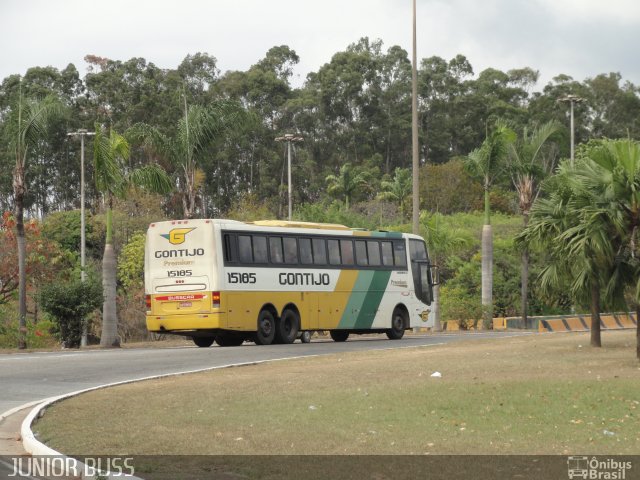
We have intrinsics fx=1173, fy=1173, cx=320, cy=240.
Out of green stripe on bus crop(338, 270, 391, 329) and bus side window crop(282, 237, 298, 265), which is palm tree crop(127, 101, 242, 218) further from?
green stripe on bus crop(338, 270, 391, 329)

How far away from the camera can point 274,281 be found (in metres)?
33.4

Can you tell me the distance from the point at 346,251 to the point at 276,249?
322 cm

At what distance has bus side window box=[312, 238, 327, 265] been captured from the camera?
115 feet

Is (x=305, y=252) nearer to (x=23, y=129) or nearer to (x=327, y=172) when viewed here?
(x=23, y=129)

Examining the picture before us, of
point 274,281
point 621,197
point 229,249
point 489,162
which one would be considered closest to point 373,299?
point 274,281

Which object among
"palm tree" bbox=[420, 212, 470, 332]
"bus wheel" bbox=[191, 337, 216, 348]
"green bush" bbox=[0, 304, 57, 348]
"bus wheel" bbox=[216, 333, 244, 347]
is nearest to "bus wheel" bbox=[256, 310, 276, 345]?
"bus wheel" bbox=[216, 333, 244, 347]

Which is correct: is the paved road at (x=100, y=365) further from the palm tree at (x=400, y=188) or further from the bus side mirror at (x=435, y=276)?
the palm tree at (x=400, y=188)

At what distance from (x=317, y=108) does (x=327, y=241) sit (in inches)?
2228

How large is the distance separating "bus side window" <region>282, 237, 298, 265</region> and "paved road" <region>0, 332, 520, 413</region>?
3508 millimetres

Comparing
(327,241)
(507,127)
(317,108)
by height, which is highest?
(317,108)

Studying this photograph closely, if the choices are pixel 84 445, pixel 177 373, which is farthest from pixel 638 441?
pixel 177 373

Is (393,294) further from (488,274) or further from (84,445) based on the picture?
(84,445)

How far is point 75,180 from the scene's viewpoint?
83.7m

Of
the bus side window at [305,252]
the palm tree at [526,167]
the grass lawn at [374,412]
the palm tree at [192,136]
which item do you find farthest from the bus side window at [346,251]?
the grass lawn at [374,412]
